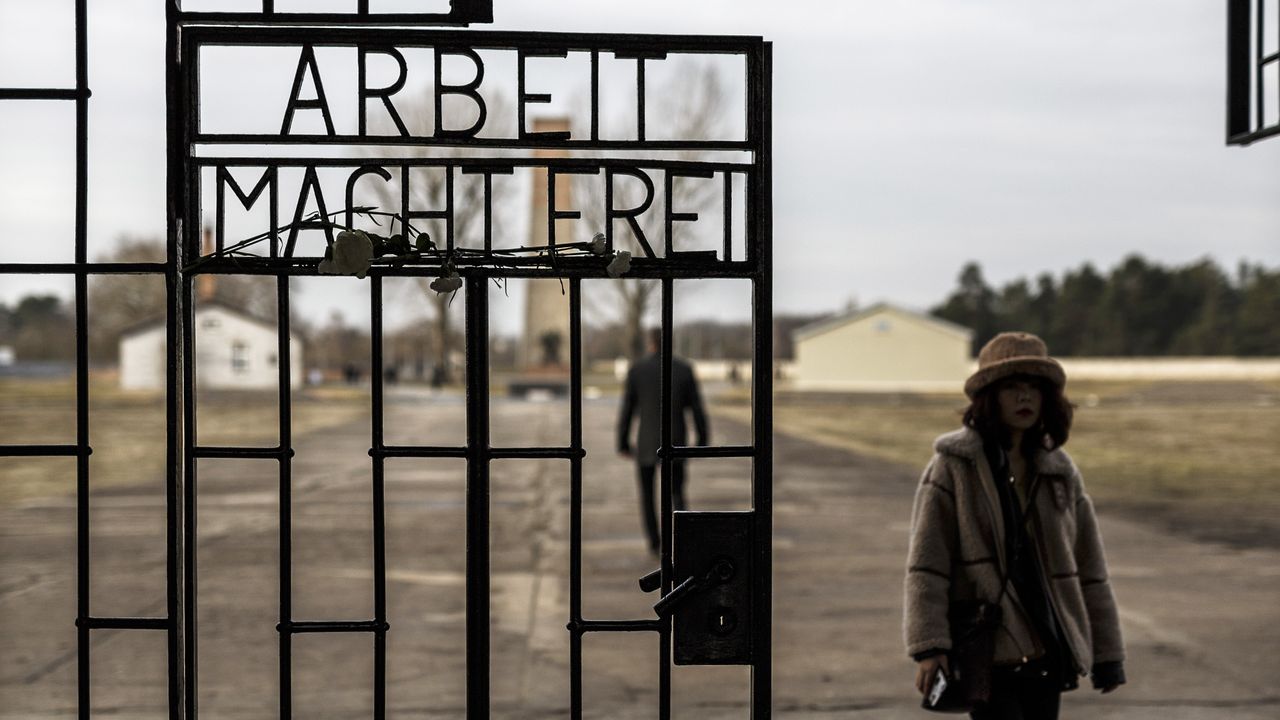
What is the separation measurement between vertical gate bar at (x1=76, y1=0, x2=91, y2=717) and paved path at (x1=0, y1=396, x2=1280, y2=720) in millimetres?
2518

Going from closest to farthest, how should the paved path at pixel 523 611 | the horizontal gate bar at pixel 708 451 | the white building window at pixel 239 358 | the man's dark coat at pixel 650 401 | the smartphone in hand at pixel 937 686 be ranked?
the horizontal gate bar at pixel 708 451 < the smartphone in hand at pixel 937 686 < the paved path at pixel 523 611 < the man's dark coat at pixel 650 401 < the white building window at pixel 239 358

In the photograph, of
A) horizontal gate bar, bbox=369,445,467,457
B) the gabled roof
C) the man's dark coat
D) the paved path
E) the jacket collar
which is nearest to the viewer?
horizontal gate bar, bbox=369,445,467,457

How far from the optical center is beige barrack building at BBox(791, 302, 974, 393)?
71.6 metres

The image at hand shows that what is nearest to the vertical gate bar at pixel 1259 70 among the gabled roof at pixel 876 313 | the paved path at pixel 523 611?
the paved path at pixel 523 611

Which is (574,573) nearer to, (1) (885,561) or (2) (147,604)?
(2) (147,604)

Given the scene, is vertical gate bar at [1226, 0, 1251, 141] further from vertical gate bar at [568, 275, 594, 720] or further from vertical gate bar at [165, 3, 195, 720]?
vertical gate bar at [165, 3, 195, 720]

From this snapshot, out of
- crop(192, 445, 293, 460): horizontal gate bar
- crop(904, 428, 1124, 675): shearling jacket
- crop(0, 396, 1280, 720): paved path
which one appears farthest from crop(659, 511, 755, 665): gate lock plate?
crop(0, 396, 1280, 720): paved path

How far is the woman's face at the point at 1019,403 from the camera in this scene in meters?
3.79

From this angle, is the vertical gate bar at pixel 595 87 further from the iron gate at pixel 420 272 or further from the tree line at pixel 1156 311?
the tree line at pixel 1156 311

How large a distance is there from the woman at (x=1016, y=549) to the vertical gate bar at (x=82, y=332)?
7.48ft

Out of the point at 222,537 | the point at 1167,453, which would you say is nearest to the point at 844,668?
the point at 222,537

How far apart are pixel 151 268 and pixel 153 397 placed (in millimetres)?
46927

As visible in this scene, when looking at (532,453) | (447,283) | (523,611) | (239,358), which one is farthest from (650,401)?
(239,358)

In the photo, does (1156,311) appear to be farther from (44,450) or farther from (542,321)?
(44,450)
